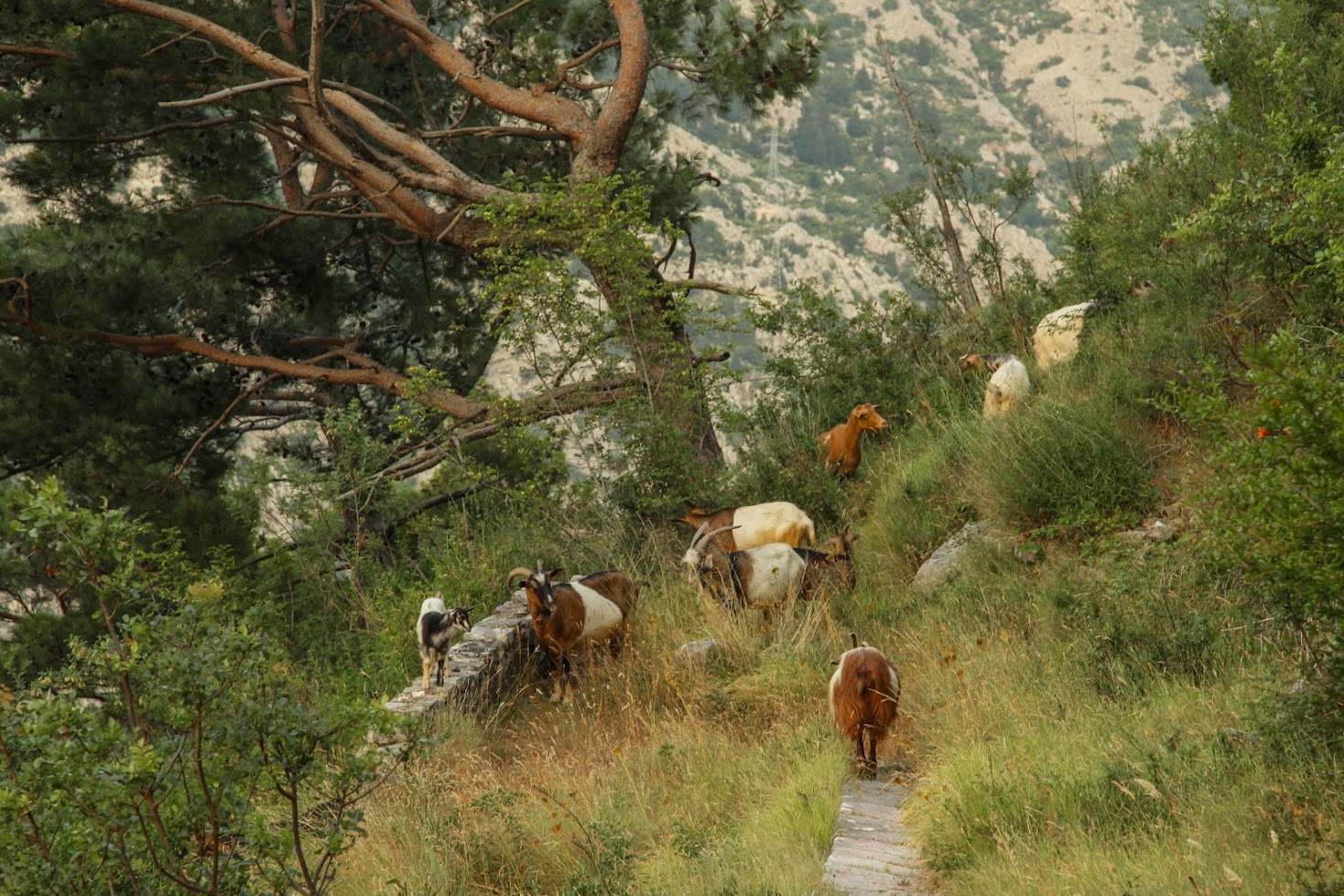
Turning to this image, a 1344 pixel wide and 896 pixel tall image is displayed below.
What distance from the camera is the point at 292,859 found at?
5.82 meters

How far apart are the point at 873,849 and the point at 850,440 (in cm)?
621

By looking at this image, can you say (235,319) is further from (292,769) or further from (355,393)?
(292,769)

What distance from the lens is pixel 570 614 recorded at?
8.27 m

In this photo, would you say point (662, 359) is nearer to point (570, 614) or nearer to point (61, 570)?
point (570, 614)

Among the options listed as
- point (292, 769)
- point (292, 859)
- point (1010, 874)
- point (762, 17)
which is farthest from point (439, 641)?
point (762, 17)

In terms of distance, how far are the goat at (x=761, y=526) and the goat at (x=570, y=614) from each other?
48.7 inches

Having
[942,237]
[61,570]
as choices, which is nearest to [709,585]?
[61,570]

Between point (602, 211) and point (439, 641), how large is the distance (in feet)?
15.2

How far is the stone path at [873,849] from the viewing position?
4.75 metres

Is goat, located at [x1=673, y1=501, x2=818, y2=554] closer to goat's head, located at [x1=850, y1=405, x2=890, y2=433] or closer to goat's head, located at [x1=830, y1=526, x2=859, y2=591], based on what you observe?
goat's head, located at [x1=830, y1=526, x2=859, y2=591]

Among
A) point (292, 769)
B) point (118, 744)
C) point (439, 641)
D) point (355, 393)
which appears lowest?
point (439, 641)

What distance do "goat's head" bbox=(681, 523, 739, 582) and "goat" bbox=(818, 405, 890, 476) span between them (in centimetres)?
182

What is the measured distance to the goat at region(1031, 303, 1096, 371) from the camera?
11.2 meters

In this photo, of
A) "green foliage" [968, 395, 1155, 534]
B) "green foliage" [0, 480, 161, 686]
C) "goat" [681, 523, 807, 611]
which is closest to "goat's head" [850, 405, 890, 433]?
→ "green foliage" [968, 395, 1155, 534]
